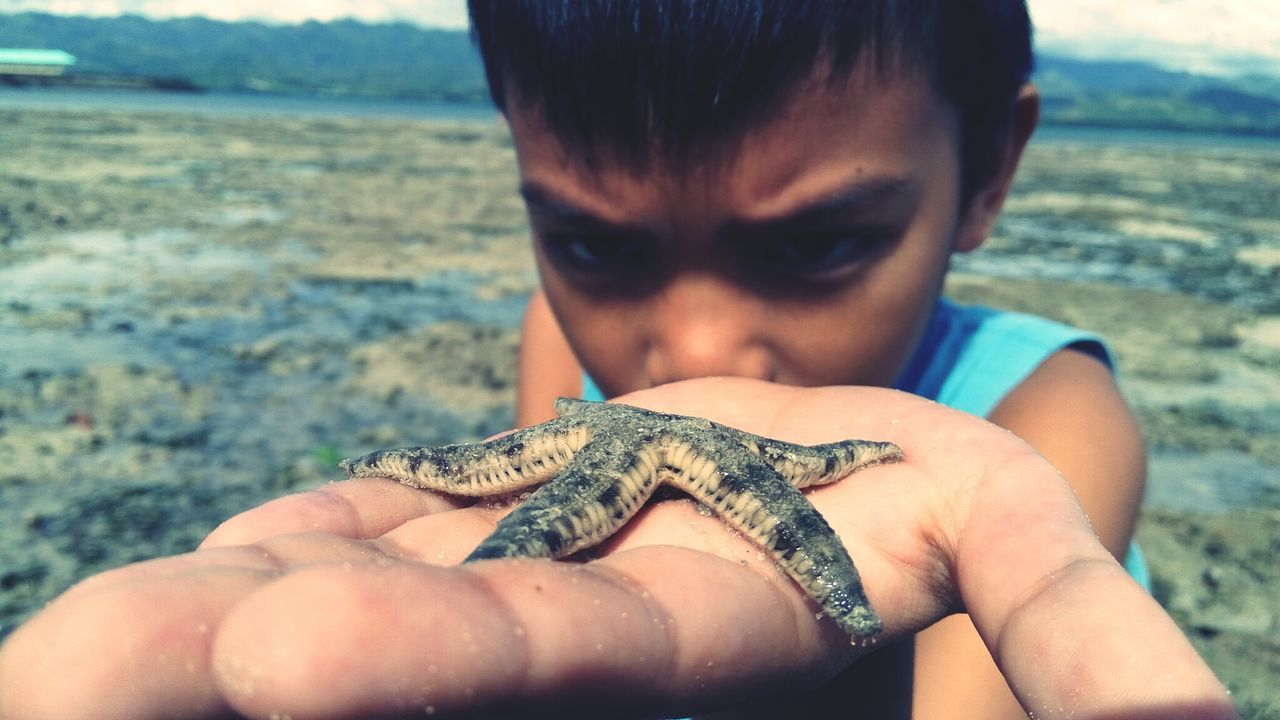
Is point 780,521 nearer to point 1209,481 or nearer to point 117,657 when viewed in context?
point 117,657

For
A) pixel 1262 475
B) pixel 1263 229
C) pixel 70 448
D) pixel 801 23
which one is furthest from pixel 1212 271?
pixel 70 448

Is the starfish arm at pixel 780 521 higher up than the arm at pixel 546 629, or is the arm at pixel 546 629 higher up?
the arm at pixel 546 629

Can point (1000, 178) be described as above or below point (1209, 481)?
above

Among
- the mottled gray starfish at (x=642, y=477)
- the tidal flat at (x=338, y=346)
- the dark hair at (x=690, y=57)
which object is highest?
the dark hair at (x=690, y=57)

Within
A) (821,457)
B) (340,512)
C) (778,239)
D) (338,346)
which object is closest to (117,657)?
(340,512)

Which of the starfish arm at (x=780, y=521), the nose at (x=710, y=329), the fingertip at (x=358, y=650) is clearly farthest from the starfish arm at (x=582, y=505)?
the nose at (x=710, y=329)

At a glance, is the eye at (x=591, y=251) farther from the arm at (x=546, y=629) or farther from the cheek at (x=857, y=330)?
the arm at (x=546, y=629)

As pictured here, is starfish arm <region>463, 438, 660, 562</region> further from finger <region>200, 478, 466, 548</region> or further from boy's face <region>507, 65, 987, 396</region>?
boy's face <region>507, 65, 987, 396</region>
